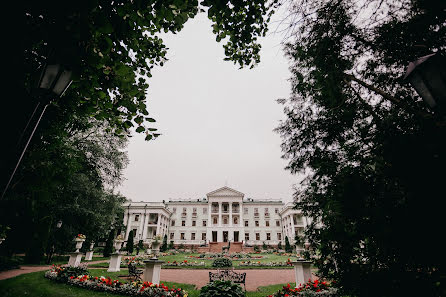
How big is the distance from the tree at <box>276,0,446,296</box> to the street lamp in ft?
1.88

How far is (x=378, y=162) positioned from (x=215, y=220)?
48.0 metres

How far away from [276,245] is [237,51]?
156 ft

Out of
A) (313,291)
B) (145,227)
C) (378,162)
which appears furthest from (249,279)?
(145,227)

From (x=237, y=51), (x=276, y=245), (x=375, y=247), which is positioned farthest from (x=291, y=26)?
(x=276, y=245)

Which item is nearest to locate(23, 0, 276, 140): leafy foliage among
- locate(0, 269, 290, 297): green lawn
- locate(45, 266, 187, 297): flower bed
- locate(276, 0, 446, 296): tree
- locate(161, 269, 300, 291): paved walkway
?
locate(276, 0, 446, 296): tree

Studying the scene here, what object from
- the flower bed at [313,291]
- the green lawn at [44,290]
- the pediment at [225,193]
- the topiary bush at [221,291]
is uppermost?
the pediment at [225,193]

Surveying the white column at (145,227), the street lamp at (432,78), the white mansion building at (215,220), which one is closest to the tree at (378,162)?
the street lamp at (432,78)

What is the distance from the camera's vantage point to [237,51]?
4.25 meters

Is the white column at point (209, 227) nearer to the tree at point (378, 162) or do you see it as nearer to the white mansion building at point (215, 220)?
the white mansion building at point (215, 220)

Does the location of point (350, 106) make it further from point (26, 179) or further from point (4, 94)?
point (26, 179)

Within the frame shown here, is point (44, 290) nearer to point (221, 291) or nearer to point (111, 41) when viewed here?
point (221, 291)

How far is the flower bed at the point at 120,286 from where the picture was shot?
22.4 ft

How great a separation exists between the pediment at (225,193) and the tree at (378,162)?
43368mm

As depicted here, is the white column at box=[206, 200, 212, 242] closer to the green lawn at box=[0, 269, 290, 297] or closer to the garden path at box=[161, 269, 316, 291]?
the garden path at box=[161, 269, 316, 291]
